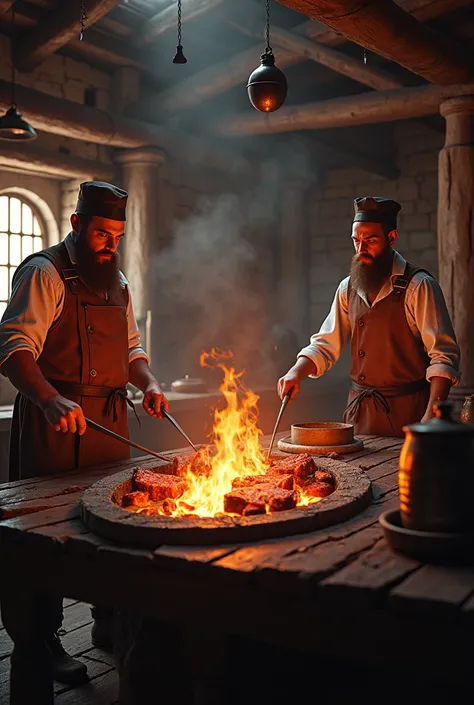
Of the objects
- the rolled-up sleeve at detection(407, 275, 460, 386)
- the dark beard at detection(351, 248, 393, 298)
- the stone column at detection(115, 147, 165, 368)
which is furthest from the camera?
the stone column at detection(115, 147, 165, 368)

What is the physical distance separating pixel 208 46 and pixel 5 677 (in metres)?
7.27

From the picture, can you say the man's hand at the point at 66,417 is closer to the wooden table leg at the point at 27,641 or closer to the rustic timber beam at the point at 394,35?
the wooden table leg at the point at 27,641

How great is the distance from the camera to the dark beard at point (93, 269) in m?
3.66

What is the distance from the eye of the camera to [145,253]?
28.4ft

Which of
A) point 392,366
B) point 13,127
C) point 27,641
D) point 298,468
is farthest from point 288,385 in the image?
point 13,127

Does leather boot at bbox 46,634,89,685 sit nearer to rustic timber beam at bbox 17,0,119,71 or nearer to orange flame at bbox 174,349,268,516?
orange flame at bbox 174,349,268,516

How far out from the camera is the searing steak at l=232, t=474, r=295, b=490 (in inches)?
115

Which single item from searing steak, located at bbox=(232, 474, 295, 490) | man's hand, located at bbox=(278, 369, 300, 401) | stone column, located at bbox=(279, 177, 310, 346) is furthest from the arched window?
searing steak, located at bbox=(232, 474, 295, 490)

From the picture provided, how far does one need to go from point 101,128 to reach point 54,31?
1041mm

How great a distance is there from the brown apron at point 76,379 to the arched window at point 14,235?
4305 millimetres

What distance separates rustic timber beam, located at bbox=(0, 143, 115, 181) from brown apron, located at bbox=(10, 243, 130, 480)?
4038 mm

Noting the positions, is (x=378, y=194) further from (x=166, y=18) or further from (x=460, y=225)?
(x=166, y=18)

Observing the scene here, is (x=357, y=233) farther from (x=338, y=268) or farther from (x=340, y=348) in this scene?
(x=338, y=268)

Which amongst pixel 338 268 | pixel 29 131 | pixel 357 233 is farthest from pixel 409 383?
pixel 338 268
